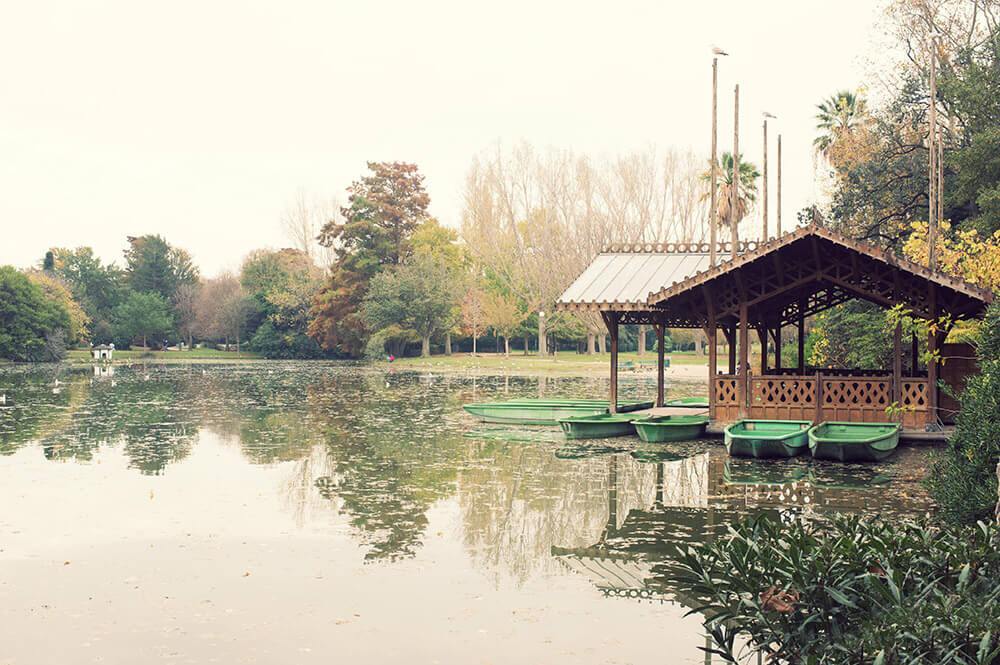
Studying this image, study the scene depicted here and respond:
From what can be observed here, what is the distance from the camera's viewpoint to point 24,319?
243 feet

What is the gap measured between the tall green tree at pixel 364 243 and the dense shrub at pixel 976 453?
71.5m

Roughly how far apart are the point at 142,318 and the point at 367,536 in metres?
89.9

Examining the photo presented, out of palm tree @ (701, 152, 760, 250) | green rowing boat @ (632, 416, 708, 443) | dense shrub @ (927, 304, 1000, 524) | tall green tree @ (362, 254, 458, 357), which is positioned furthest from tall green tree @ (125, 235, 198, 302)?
dense shrub @ (927, 304, 1000, 524)

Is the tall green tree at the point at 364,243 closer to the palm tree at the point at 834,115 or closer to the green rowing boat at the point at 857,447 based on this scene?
the palm tree at the point at 834,115

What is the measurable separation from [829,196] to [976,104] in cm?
1525

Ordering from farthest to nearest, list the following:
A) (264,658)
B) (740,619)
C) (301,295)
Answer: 1. (301,295)
2. (264,658)
3. (740,619)

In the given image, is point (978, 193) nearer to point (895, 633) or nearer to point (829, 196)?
point (829, 196)

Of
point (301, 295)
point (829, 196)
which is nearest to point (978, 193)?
point (829, 196)

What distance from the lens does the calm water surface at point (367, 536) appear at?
730cm

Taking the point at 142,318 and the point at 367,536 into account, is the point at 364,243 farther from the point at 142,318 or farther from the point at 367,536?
the point at 367,536

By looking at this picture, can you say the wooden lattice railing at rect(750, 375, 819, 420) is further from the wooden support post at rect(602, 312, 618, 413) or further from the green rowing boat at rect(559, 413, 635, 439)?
the wooden support post at rect(602, 312, 618, 413)

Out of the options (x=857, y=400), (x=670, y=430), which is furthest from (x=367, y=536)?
(x=857, y=400)

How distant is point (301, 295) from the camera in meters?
87.1

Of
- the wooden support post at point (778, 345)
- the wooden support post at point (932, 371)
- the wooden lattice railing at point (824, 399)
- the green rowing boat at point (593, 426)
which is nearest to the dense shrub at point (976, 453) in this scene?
the wooden support post at point (932, 371)
